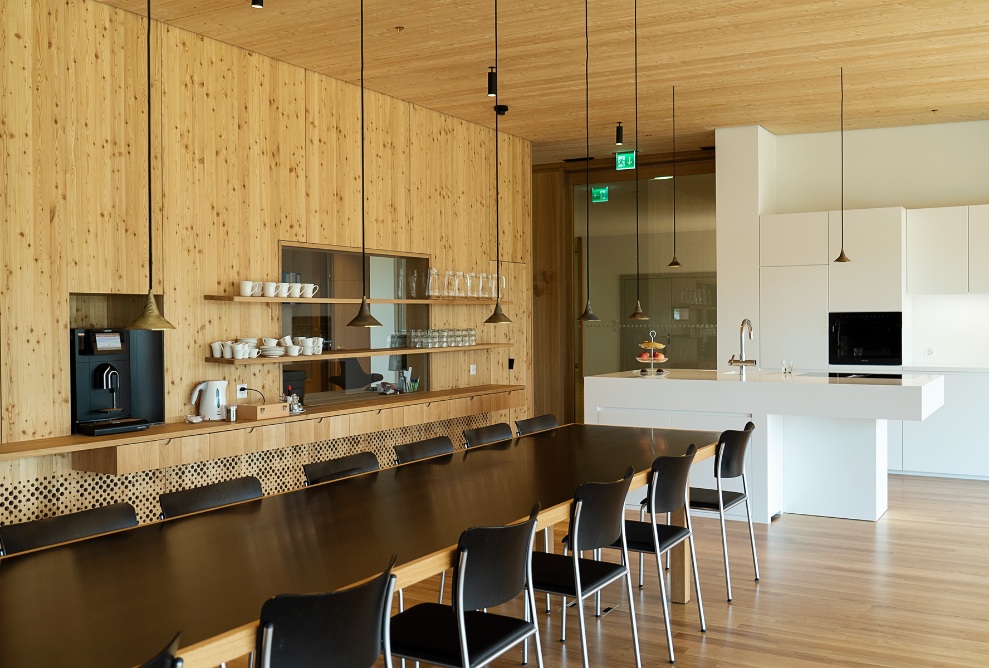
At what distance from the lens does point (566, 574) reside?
→ 3.45m

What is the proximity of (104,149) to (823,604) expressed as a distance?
176 inches

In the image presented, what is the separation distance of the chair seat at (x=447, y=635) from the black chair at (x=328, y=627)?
0.29 m

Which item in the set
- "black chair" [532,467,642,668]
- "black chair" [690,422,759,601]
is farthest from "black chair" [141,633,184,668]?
"black chair" [690,422,759,601]

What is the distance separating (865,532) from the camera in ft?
19.2

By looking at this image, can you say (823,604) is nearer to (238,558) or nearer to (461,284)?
(238,558)

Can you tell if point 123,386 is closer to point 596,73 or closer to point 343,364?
point 343,364

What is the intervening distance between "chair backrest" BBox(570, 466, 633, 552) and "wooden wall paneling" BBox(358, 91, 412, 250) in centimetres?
399

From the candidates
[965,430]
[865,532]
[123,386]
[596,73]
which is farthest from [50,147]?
[965,430]

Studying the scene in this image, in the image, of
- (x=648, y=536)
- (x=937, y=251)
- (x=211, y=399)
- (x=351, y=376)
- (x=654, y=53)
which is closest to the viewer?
(x=648, y=536)

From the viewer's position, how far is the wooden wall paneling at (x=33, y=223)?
4609 millimetres

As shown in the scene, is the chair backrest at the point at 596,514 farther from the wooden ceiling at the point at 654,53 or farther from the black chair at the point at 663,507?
the wooden ceiling at the point at 654,53

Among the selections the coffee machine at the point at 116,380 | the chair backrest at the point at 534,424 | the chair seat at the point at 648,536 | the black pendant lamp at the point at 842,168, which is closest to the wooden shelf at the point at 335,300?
the coffee machine at the point at 116,380

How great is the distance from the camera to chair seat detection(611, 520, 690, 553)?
3.91 metres


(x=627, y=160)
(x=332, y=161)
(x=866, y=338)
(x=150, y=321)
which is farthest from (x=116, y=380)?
(x=866, y=338)
